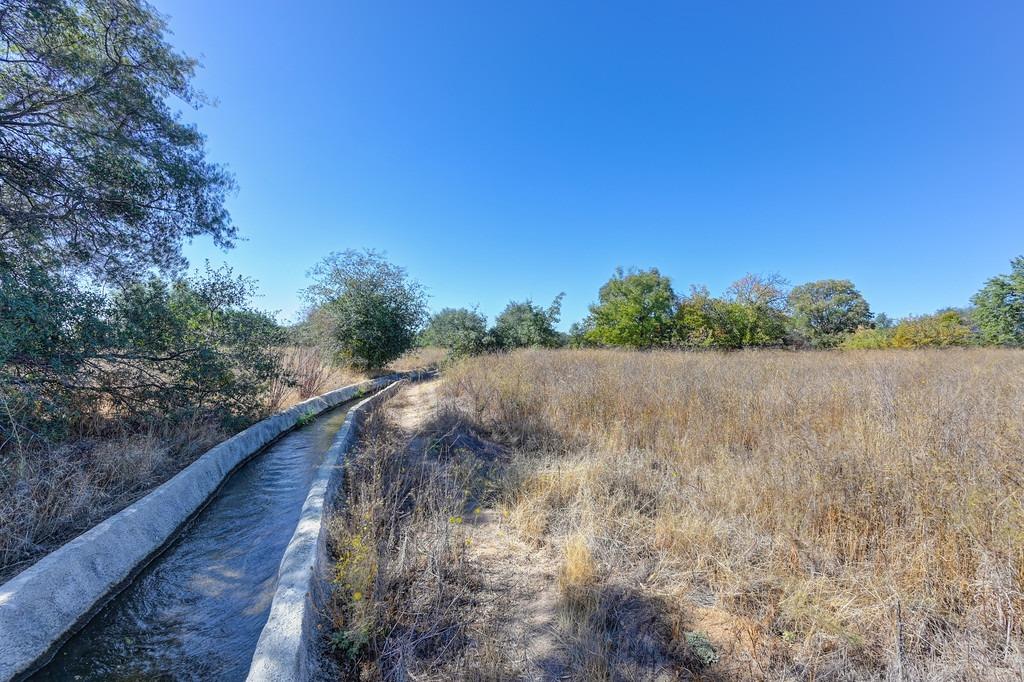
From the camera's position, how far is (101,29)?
5.42m

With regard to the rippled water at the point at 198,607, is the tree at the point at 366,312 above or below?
above

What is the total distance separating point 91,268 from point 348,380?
32.0 ft

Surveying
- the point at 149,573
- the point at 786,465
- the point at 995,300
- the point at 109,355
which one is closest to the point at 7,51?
the point at 109,355

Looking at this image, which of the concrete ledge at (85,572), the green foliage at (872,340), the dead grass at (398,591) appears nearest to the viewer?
the dead grass at (398,591)

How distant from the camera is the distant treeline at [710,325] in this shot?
13914mm

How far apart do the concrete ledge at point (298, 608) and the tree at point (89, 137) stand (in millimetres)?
5876

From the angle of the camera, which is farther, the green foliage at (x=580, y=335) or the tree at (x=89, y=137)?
the green foliage at (x=580, y=335)

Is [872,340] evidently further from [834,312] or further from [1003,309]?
[834,312]

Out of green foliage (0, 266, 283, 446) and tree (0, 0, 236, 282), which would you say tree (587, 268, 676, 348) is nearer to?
green foliage (0, 266, 283, 446)

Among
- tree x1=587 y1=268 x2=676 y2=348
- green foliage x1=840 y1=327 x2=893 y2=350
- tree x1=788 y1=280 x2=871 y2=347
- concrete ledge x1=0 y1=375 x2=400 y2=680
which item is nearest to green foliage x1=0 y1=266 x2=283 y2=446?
concrete ledge x1=0 y1=375 x2=400 y2=680

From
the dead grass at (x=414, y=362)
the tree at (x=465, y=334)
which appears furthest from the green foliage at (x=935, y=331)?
the dead grass at (x=414, y=362)

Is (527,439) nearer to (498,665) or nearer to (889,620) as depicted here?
(498,665)

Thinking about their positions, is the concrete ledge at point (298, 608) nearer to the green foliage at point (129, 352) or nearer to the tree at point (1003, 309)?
the green foliage at point (129, 352)

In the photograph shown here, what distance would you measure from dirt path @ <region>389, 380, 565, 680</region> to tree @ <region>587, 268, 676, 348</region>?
1538 cm
